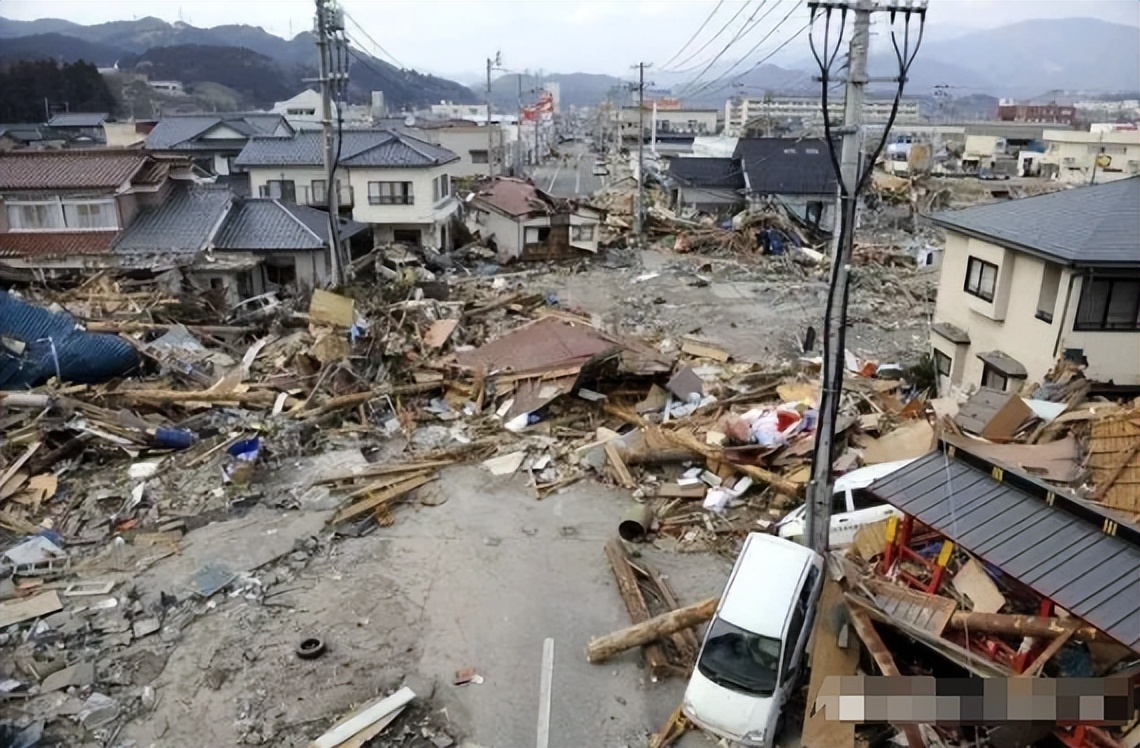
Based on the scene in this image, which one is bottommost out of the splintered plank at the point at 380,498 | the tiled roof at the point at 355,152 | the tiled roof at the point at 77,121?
the splintered plank at the point at 380,498

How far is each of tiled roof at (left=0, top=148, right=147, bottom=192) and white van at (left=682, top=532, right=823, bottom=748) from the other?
75.7 ft

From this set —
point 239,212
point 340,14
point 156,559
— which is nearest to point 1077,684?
point 156,559

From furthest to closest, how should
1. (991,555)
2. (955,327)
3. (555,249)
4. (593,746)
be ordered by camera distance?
1. (555,249)
2. (955,327)
3. (593,746)
4. (991,555)

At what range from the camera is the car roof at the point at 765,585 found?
8359 millimetres

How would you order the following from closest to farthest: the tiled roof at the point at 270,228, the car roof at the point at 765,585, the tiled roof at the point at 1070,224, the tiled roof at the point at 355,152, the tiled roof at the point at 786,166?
the car roof at the point at 765,585 → the tiled roof at the point at 1070,224 → the tiled roof at the point at 270,228 → the tiled roof at the point at 355,152 → the tiled roof at the point at 786,166

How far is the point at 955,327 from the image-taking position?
18391 millimetres

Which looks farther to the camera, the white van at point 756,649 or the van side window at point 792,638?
the van side window at point 792,638

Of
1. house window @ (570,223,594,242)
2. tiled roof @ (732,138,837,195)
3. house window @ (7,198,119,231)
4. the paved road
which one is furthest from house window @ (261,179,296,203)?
the paved road

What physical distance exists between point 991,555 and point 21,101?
90.1m

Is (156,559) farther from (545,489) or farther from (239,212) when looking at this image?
(239,212)

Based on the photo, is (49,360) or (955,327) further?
(955,327)

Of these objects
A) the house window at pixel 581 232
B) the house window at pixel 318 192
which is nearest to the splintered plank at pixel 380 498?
the house window at pixel 581 232

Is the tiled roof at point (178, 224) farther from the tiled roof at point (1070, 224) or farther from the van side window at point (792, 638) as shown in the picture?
the van side window at point (792, 638)

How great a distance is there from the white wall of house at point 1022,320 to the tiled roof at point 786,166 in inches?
911
